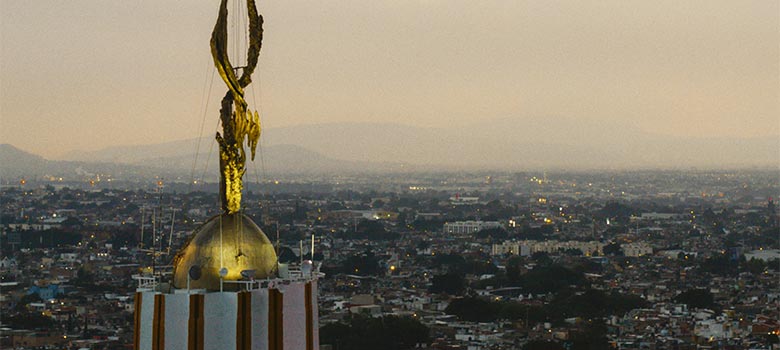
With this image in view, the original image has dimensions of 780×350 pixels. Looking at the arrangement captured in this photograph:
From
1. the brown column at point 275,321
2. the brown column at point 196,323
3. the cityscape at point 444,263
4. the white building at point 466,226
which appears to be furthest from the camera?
the white building at point 466,226

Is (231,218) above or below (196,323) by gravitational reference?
above

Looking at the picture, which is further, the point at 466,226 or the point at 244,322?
the point at 466,226

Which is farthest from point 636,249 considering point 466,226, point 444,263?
point 466,226

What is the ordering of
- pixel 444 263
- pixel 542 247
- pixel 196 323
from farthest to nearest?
pixel 542 247, pixel 444 263, pixel 196 323

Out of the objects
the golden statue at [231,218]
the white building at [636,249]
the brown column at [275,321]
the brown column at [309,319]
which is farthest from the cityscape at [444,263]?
the brown column at [275,321]

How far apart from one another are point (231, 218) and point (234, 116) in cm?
38

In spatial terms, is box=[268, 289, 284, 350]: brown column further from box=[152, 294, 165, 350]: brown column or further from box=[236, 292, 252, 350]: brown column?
box=[152, 294, 165, 350]: brown column

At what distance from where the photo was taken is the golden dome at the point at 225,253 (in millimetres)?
5535

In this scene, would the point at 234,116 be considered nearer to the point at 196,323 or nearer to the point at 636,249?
the point at 196,323

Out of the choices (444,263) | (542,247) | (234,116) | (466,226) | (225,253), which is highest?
(234,116)

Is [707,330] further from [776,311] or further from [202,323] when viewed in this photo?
[202,323]

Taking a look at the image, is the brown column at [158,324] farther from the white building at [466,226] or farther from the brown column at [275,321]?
the white building at [466,226]

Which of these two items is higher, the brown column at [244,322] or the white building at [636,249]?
the brown column at [244,322]

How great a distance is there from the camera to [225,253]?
218 inches
